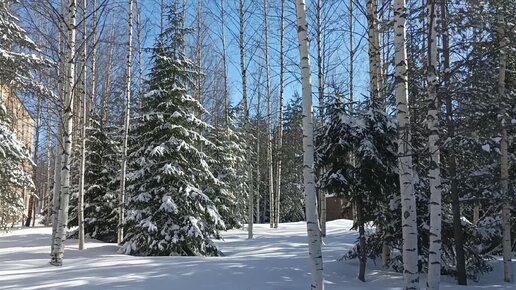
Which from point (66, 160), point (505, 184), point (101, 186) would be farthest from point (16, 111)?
point (505, 184)

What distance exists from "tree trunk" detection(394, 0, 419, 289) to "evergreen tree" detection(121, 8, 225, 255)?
6.68m

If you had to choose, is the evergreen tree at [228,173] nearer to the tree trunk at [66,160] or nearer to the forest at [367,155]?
the forest at [367,155]

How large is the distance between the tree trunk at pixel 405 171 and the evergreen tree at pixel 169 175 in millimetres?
6679

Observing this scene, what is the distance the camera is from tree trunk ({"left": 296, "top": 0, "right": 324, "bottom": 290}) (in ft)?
21.0

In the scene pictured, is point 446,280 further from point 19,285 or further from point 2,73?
point 2,73

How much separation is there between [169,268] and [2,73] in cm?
634

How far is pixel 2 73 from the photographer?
1070 cm

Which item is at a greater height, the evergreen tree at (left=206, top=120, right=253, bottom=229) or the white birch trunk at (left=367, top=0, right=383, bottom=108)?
the white birch trunk at (left=367, top=0, right=383, bottom=108)

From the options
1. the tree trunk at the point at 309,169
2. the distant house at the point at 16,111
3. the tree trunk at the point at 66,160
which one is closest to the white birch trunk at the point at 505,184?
the tree trunk at the point at 309,169

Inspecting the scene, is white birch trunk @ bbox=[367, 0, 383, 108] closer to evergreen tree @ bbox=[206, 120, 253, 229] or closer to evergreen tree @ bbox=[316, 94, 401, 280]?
evergreen tree @ bbox=[316, 94, 401, 280]

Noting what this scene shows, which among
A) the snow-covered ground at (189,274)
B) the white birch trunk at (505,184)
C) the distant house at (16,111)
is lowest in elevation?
the snow-covered ground at (189,274)

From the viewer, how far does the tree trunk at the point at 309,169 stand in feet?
21.0

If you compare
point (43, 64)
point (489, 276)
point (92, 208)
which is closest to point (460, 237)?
point (489, 276)

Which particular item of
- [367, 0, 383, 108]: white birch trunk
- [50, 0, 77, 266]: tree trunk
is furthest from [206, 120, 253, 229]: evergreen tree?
[50, 0, 77, 266]: tree trunk
